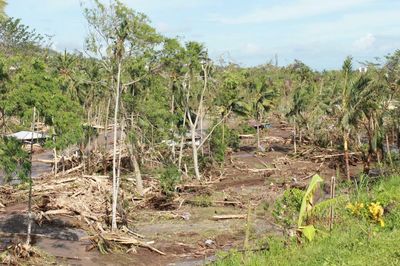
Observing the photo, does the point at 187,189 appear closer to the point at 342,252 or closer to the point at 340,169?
the point at 340,169

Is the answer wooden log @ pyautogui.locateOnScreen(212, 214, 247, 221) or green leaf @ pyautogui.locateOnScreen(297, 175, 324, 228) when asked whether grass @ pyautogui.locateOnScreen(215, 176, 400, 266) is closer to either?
green leaf @ pyautogui.locateOnScreen(297, 175, 324, 228)

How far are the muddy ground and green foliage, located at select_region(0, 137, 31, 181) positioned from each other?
361cm

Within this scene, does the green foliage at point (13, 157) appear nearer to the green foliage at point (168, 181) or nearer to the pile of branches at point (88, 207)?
the pile of branches at point (88, 207)

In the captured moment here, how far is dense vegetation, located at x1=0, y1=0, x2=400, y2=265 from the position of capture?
1579 centimetres

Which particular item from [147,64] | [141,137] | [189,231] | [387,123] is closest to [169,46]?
[147,64]

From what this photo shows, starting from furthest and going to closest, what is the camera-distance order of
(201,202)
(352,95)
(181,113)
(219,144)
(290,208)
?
(219,144), (181,113), (352,95), (201,202), (290,208)

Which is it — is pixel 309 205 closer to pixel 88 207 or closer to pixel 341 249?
pixel 341 249

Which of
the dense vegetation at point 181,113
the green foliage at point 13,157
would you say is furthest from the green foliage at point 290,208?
the green foliage at point 13,157

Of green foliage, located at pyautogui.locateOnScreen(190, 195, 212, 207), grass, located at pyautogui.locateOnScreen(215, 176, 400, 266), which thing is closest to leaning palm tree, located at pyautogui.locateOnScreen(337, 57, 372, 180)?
green foliage, located at pyautogui.locateOnScreen(190, 195, 212, 207)

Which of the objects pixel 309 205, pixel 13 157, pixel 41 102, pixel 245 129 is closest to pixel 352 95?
pixel 309 205

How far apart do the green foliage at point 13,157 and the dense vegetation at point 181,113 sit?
0.03 meters

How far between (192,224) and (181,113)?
11294 millimetres

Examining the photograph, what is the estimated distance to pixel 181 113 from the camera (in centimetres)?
3425

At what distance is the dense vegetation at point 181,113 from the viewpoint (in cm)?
1579
